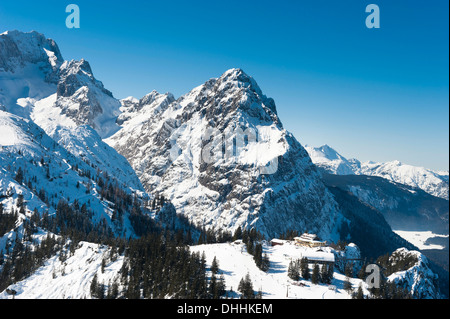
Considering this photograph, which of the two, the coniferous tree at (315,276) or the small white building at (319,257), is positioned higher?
the small white building at (319,257)

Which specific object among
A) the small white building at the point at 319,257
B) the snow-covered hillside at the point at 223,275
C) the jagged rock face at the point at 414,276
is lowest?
the jagged rock face at the point at 414,276

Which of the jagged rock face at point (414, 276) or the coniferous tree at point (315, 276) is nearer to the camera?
the coniferous tree at point (315, 276)

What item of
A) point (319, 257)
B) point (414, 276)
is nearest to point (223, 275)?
point (319, 257)

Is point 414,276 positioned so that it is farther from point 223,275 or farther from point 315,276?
point 223,275

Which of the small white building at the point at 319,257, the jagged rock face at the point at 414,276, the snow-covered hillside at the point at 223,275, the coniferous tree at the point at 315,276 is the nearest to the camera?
the snow-covered hillside at the point at 223,275

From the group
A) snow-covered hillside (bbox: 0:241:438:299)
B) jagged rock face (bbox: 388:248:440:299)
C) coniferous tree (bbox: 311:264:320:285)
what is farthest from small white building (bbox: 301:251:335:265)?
jagged rock face (bbox: 388:248:440:299)

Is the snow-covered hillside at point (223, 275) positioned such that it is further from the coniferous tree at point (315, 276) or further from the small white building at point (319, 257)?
the small white building at point (319, 257)

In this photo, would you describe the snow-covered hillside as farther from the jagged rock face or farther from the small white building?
the jagged rock face

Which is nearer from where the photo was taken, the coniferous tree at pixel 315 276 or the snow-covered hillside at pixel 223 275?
the snow-covered hillside at pixel 223 275

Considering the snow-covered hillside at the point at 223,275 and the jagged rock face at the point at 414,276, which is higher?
the snow-covered hillside at the point at 223,275

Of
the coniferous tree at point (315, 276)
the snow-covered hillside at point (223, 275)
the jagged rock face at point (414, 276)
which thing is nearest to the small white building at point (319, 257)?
the snow-covered hillside at point (223, 275)

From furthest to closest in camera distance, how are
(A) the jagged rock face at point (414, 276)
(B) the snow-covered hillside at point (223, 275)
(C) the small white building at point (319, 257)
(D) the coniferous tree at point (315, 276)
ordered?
1. (A) the jagged rock face at point (414, 276)
2. (C) the small white building at point (319, 257)
3. (D) the coniferous tree at point (315, 276)
4. (B) the snow-covered hillside at point (223, 275)
